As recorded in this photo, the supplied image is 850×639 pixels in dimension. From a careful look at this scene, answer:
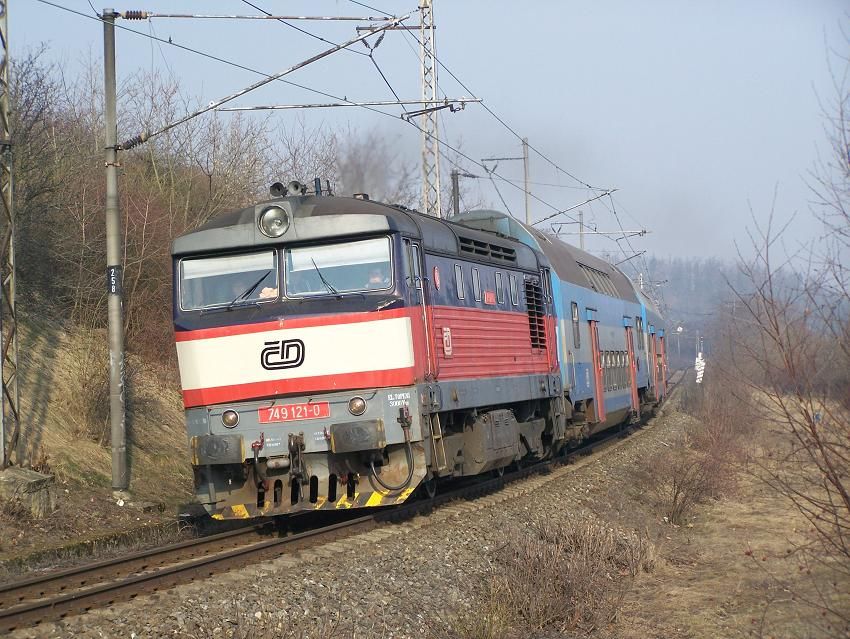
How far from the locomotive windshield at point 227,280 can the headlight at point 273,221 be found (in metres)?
0.24

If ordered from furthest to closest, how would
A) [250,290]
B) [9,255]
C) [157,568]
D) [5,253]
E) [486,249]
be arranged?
[486,249] → [5,253] → [9,255] → [250,290] → [157,568]

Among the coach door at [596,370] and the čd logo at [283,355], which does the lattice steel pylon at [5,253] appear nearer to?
the čd logo at [283,355]

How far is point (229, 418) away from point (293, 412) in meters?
0.76

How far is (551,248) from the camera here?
18594mm

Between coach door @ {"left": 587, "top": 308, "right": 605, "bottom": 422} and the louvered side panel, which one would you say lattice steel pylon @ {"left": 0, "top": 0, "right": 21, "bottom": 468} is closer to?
the louvered side panel

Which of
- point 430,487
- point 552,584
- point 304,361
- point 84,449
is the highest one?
point 304,361

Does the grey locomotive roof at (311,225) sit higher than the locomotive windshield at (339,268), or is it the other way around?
the grey locomotive roof at (311,225)

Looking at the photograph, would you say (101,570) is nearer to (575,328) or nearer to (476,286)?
(476,286)

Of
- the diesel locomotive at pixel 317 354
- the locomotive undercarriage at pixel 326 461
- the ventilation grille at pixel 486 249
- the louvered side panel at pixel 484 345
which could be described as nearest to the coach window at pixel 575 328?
the louvered side panel at pixel 484 345

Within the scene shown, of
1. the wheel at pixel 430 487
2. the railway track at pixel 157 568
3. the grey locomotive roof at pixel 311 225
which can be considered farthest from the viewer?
the wheel at pixel 430 487

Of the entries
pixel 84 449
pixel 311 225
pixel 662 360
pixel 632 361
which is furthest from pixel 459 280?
pixel 662 360

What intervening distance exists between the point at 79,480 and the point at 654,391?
19253 mm

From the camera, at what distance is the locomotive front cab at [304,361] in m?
10.9

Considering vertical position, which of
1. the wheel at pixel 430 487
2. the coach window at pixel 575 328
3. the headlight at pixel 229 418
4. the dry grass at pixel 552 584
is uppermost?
the coach window at pixel 575 328
